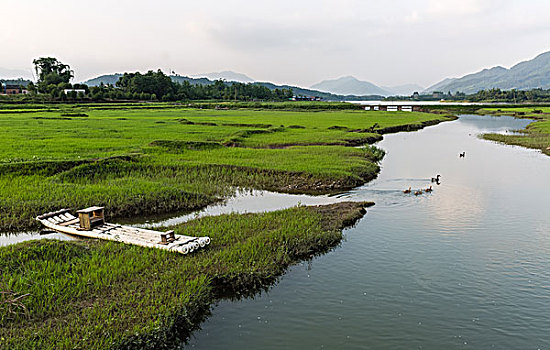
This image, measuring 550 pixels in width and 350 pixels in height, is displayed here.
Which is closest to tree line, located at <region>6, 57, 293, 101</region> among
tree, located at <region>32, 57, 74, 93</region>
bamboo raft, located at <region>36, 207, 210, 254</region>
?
tree, located at <region>32, 57, 74, 93</region>

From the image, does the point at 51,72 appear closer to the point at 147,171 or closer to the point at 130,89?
the point at 130,89

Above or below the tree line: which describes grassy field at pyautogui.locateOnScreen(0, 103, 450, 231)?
below

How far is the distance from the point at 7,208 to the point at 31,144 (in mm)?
14660

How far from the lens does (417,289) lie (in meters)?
9.74

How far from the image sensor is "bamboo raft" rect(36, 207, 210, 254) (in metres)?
10.8

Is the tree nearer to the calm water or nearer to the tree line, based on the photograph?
the tree line

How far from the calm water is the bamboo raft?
8.07 ft

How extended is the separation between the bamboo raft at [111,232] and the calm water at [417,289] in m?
2.46

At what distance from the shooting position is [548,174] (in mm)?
24359

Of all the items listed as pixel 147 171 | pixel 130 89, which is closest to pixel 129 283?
pixel 147 171

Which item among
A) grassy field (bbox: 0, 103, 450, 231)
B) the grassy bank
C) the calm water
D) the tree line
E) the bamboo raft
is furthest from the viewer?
the tree line

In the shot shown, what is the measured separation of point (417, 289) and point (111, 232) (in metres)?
8.61

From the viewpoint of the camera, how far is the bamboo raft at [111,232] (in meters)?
10.8

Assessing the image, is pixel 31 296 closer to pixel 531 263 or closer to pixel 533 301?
pixel 533 301
